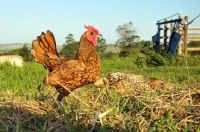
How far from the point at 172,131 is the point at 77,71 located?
2238 millimetres

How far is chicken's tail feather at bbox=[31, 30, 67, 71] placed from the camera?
4.42 meters

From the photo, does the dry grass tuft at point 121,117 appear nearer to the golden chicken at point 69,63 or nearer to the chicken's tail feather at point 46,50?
the golden chicken at point 69,63

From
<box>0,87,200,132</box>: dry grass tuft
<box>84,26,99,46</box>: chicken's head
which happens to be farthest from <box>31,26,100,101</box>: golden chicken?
<box>0,87,200,132</box>: dry grass tuft

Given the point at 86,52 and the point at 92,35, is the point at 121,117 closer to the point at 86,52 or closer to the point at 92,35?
the point at 86,52

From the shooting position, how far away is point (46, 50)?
14.9ft

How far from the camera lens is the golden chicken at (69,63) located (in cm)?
393

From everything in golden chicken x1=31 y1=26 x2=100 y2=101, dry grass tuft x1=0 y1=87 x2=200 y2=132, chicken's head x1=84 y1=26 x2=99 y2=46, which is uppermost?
chicken's head x1=84 y1=26 x2=99 y2=46

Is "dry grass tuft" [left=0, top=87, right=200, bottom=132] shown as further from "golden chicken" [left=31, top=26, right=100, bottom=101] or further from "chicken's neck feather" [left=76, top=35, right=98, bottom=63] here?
"chicken's neck feather" [left=76, top=35, right=98, bottom=63]

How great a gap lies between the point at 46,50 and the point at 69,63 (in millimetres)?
622

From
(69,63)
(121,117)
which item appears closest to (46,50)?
(69,63)

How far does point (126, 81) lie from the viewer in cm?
580

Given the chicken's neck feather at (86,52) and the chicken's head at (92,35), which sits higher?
the chicken's head at (92,35)

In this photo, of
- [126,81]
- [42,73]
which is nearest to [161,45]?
[42,73]

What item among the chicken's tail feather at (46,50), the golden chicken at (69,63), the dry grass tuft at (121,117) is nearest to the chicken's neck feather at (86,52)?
the golden chicken at (69,63)
